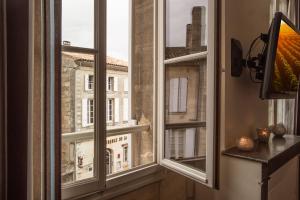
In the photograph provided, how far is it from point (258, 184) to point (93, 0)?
1340mm

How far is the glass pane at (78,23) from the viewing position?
1268 millimetres

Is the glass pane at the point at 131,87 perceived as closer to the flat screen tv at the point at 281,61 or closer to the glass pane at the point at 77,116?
the glass pane at the point at 77,116

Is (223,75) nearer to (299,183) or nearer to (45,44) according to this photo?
(45,44)

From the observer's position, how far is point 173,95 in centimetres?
178

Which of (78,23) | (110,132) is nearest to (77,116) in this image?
(78,23)

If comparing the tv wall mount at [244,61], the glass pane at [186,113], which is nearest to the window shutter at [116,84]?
the glass pane at [186,113]

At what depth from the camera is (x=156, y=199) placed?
6.04 ft

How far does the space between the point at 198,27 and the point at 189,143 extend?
2.50ft

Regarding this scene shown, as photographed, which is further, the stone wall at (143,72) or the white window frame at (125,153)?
the white window frame at (125,153)

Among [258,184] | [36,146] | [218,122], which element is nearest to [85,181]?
[36,146]

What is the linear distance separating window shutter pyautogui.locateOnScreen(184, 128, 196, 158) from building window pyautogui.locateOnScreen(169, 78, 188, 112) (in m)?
0.15

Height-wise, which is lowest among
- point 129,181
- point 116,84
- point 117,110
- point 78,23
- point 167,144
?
point 129,181

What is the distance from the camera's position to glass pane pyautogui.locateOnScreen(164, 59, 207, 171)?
1527 mm

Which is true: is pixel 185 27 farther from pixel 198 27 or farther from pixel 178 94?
pixel 178 94
